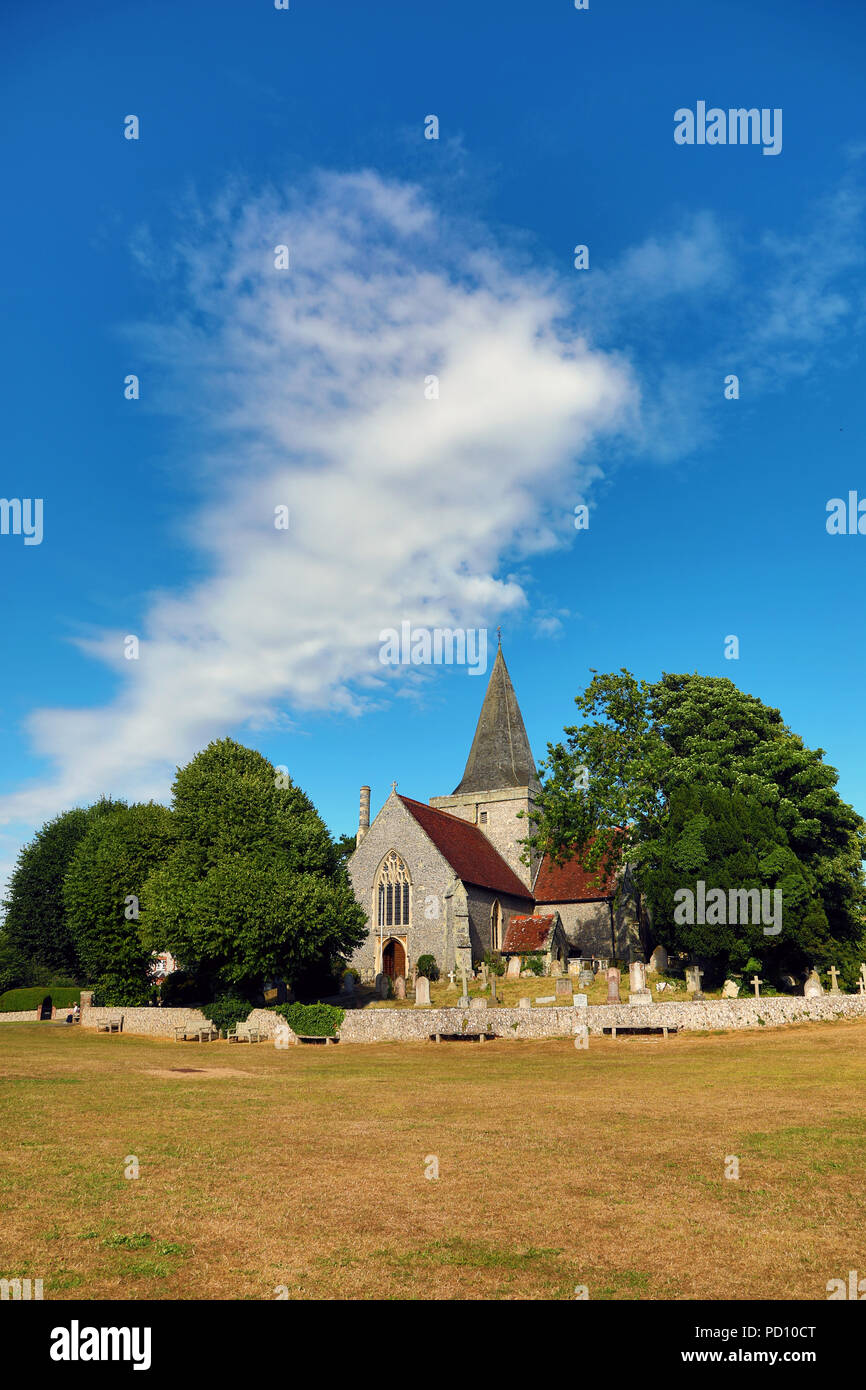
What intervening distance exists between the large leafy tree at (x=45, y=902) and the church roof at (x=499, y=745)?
27.4 metres

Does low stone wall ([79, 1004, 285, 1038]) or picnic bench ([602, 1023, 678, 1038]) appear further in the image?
low stone wall ([79, 1004, 285, 1038])

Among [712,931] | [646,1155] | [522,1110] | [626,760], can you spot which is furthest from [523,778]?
[646,1155]

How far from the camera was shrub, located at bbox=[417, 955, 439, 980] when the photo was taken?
4628cm

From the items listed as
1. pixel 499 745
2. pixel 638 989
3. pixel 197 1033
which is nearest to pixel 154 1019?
pixel 197 1033

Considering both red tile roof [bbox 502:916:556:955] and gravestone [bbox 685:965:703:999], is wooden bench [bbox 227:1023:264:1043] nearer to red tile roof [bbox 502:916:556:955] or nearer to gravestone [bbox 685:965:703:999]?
gravestone [bbox 685:965:703:999]

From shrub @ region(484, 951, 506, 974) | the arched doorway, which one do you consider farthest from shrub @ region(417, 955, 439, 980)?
shrub @ region(484, 951, 506, 974)

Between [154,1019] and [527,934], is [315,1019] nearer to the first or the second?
[154,1019]

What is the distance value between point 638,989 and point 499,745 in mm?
29894

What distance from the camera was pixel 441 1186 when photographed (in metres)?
10.6

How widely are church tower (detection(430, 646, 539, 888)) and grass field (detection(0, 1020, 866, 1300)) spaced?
35.5m

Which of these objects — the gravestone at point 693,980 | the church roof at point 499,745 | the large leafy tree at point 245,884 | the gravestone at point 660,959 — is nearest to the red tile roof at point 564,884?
the church roof at point 499,745

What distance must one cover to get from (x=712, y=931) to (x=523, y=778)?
87.9 ft

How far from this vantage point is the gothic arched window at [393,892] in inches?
1955
